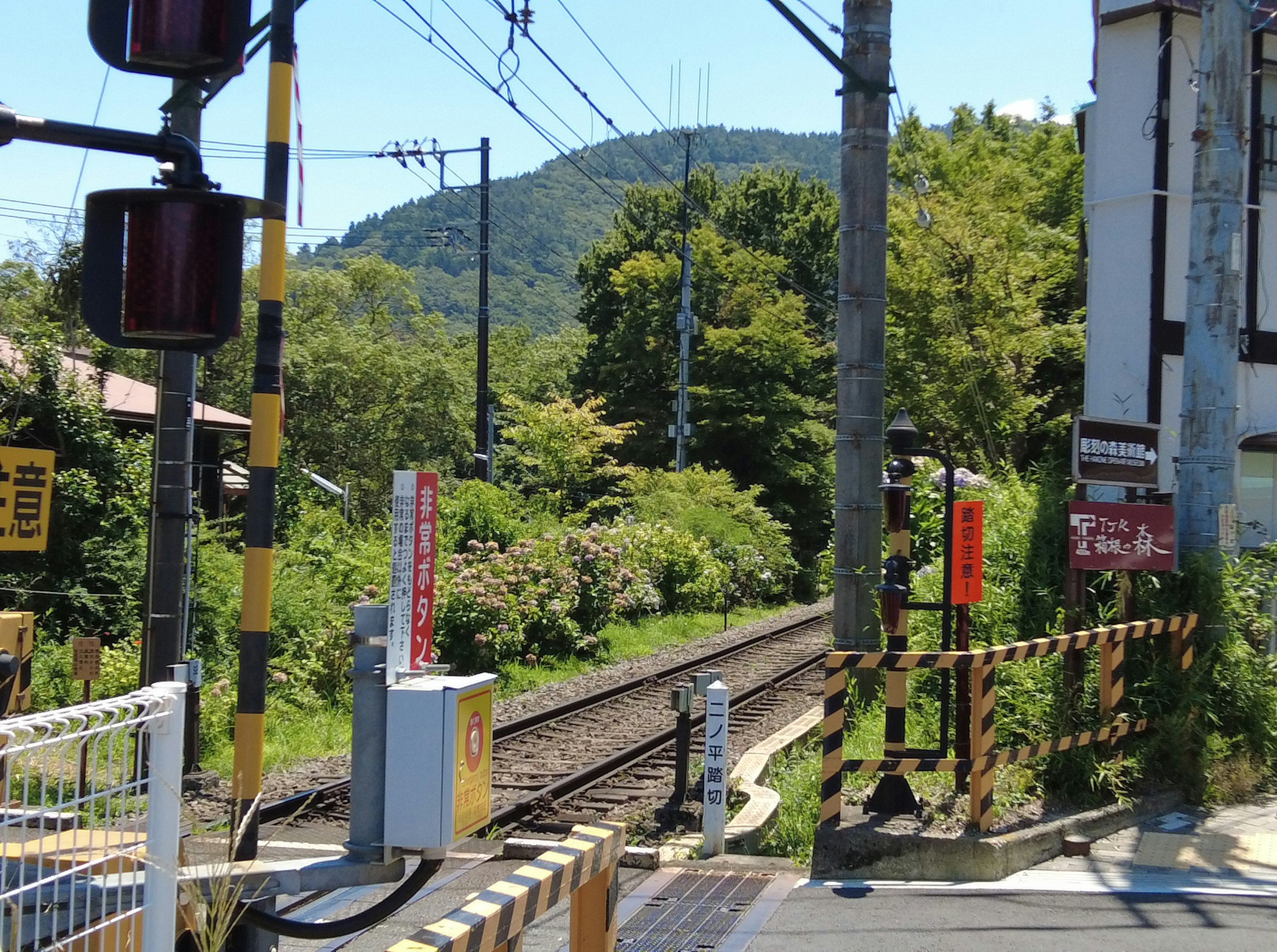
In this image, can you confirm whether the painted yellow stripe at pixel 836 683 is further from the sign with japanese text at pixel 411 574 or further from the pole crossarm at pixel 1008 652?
the sign with japanese text at pixel 411 574

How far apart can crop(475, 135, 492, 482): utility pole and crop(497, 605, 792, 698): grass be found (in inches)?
244

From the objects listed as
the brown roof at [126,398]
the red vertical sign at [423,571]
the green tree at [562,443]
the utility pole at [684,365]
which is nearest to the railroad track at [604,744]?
the red vertical sign at [423,571]

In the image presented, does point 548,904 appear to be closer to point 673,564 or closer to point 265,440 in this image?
point 265,440

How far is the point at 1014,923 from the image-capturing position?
20.3 ft

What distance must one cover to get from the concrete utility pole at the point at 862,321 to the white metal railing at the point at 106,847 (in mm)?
6593

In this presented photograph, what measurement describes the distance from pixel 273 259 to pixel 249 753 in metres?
2.07

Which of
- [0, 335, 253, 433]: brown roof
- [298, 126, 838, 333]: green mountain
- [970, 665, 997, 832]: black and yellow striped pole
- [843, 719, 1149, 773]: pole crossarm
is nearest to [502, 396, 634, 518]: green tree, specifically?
[0, 335, 253, 433]: brown roof

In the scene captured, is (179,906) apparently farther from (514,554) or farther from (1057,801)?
(514,554)

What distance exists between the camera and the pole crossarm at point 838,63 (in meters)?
8.65

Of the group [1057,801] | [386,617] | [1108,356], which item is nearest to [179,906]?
[386,617]

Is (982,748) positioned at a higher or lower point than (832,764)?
higher

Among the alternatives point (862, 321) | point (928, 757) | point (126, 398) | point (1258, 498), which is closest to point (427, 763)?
point (928, 757)

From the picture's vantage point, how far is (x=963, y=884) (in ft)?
22.9

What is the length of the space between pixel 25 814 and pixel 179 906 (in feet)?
3.30
